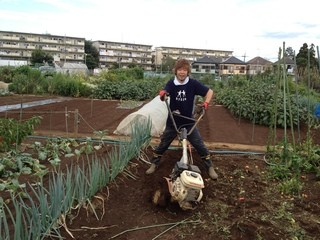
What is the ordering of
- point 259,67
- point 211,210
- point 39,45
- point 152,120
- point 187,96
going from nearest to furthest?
point 211,210
point 187,96
point 152,120
point 259,67
point 39,45

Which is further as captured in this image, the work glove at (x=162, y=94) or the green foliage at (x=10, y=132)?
the green foliage at (x=10, y=132)

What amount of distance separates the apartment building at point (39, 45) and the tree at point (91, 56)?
983 millimetres

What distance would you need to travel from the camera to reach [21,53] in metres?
69.1

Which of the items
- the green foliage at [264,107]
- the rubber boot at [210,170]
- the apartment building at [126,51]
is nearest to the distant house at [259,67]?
the green foliage at [264,107]

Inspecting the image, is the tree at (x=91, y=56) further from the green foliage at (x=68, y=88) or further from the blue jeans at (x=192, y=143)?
the blue jeans at (x=192, y=143)

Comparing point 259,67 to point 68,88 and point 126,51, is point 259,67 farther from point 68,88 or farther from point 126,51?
point 126,51

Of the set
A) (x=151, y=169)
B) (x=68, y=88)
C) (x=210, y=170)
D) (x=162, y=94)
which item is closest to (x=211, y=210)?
(x=210, y=170)

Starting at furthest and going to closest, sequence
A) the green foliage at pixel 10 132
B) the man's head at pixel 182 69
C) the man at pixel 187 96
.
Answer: the green foliage at pixel 10 132
the man at pixel 187 96
the man's head at pixel 182 69

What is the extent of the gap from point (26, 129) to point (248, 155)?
304 centimetres

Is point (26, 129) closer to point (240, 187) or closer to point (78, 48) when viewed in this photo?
point (240, 187)

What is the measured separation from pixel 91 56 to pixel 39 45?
48.5 feet

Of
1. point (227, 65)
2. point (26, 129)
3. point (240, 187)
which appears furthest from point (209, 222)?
point (227, 65)

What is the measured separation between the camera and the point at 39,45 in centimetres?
7294

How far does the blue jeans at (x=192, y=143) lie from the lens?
12.3ft
